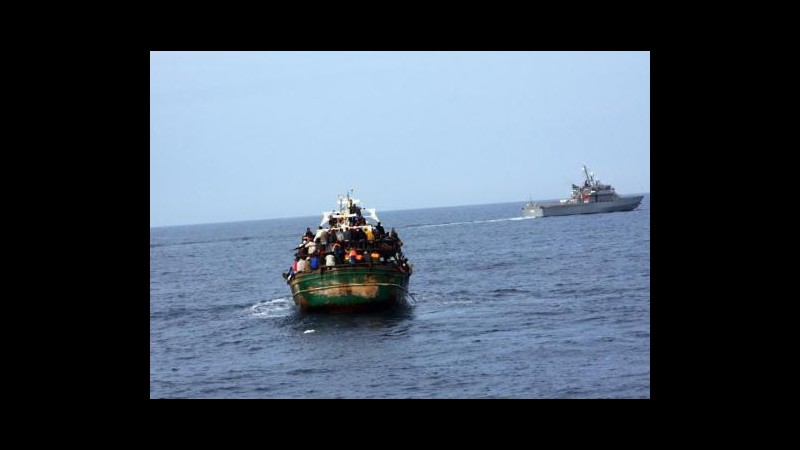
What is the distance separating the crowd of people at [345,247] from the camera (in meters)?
38.6

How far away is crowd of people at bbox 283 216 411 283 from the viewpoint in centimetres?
3856

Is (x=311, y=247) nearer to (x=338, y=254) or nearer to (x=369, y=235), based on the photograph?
(x=338, y=254)

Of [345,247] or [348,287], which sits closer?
[348,287]

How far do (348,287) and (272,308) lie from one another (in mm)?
11201

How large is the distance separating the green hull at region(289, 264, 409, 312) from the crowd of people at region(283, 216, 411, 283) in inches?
11.6

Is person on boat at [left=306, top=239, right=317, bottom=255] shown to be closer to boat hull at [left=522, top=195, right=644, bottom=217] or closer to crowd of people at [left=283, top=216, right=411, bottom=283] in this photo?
crowd of people at [left=283, top=216, right=411, bottom=283]

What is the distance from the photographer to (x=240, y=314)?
47656mm

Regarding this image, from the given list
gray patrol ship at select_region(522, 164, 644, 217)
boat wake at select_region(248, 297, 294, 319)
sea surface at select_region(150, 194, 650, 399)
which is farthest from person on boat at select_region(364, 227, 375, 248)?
gray patrol ship at select_region(522, 164, 644, 217)

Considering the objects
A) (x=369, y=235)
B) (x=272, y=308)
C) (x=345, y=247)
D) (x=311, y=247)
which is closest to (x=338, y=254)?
(x=345, y=247)

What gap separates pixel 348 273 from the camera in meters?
38.0

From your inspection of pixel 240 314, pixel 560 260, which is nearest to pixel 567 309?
pixel 240 314

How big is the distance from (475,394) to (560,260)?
1856 inches
